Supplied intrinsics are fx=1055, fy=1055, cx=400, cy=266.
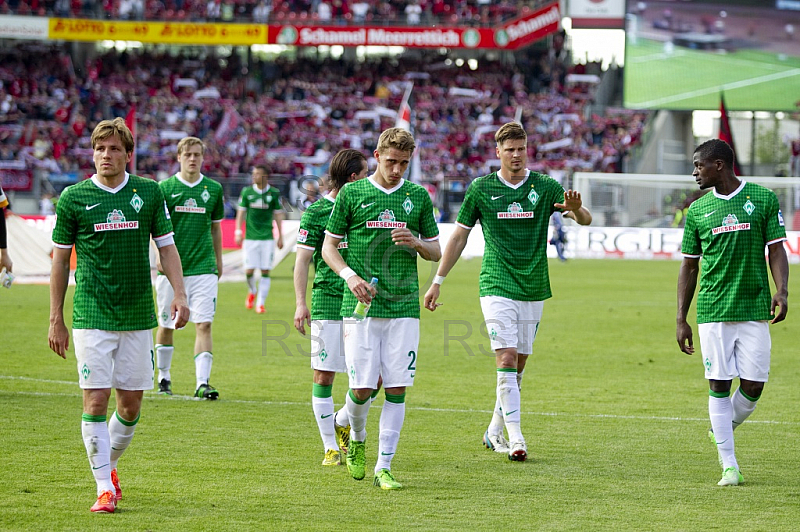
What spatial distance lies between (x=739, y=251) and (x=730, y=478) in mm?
1494

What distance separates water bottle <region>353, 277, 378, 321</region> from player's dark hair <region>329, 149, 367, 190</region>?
1.09 meters

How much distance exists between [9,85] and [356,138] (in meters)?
15.4

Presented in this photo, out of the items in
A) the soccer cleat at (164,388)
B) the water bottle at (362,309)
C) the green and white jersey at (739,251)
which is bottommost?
the soccer cleat at (164,388)

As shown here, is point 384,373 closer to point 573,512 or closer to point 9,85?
point 573,512

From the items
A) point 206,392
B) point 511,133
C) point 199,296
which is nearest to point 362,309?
point 511,133

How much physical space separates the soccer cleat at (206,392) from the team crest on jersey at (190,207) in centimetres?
173

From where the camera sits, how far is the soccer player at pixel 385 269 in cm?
673

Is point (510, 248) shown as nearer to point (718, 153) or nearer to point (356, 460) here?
point (718, 153)

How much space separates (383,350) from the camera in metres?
6.80

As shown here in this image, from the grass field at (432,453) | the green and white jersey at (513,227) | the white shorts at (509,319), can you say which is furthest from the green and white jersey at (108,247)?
the white shorts at (509,319)

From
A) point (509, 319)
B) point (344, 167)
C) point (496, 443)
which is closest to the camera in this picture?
point (344, 167)

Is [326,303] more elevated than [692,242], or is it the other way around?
[692,242]

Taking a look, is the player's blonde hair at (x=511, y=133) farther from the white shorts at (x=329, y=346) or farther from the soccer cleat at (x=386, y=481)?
the soccer cleat at (x=386, y=481)

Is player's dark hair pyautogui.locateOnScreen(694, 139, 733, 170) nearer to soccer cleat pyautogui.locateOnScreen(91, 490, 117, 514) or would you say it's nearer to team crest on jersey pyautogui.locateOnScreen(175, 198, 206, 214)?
soccer cleat pyautogui.locateOnScreen(91, 490, 117, 514)
